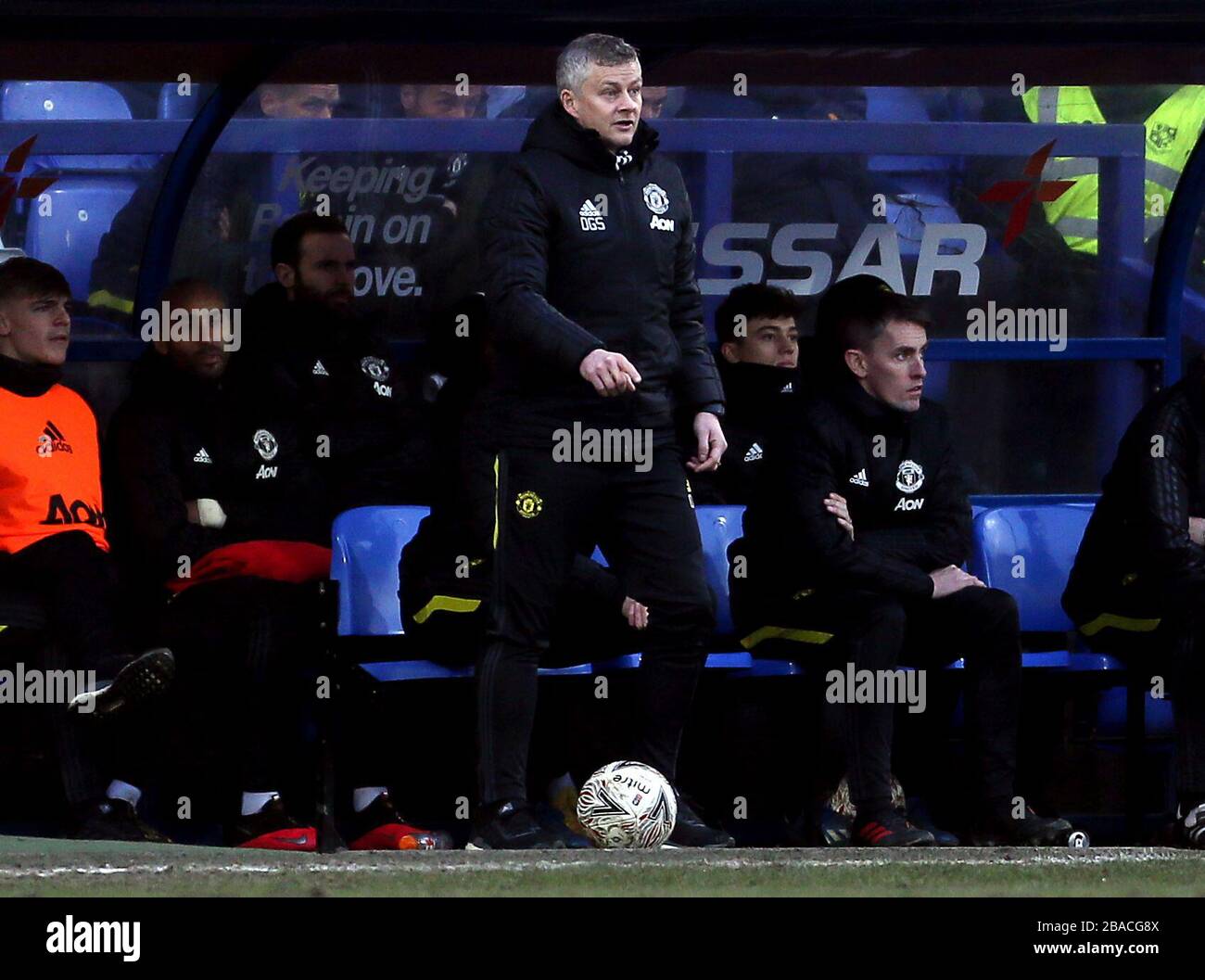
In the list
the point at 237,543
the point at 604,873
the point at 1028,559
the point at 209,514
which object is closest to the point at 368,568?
the point at 237,543

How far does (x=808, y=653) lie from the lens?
215 inches

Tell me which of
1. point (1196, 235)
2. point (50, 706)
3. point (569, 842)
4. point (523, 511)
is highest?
point (1196, 235)

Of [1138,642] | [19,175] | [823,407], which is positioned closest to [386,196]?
[19,175]

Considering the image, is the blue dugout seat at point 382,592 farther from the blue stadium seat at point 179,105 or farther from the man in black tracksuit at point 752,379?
the blue stadium seat at point 179,105

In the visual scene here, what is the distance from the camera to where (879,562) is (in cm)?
539

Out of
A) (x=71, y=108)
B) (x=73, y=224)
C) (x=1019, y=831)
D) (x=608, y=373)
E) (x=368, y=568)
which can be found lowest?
(x=1019, y=831)

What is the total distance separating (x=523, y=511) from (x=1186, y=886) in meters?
1.53

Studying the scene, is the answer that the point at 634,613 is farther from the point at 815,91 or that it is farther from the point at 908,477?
the point at 815,91

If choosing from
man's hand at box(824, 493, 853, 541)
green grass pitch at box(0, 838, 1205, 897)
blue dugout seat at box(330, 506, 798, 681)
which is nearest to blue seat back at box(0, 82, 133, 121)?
blue dugout seat at box(330, 506, 798, 681)

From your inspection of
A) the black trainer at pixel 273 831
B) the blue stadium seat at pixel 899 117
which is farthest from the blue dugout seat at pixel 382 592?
the blue stadium seat at pixel 899 117

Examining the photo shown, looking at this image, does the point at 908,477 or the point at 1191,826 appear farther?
the point at 908,477

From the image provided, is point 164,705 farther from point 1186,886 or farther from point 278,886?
point 1186,886

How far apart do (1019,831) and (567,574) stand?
1.25 m

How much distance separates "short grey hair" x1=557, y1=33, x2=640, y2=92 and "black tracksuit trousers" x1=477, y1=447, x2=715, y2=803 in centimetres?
80
